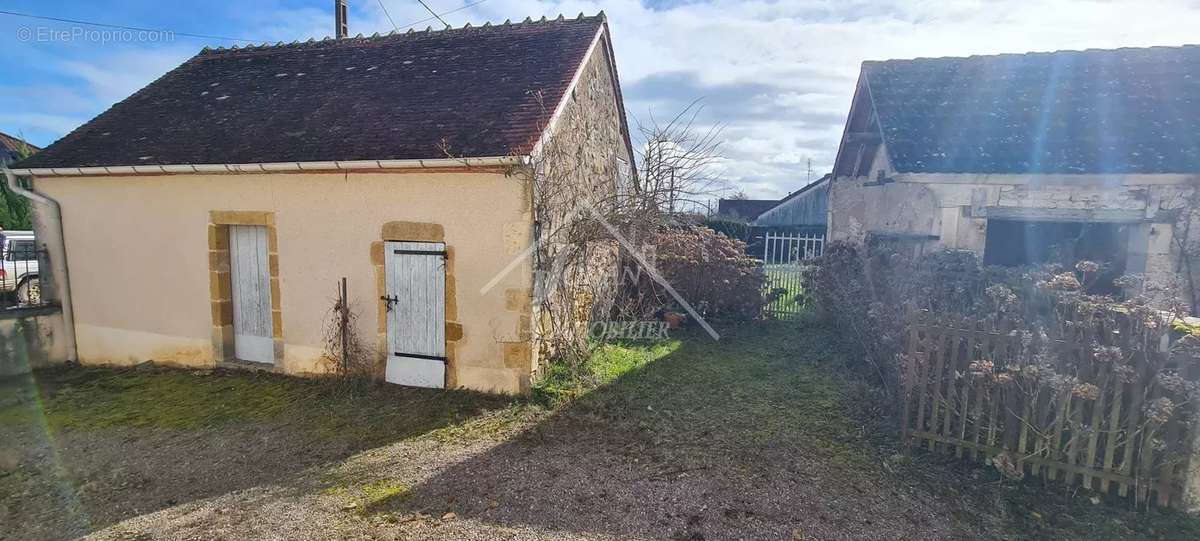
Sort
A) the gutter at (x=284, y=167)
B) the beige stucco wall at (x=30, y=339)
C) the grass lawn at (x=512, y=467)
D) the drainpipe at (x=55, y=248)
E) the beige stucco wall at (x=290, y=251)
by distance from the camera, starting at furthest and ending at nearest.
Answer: the drainpipe at (x=55, y=248)
the beige stucco wall at (x=30, y=339)
the beige stucco wall at (x=290, y=251)
the gutter at (x=284, y=167)
the grass lawn at (x=512, y=467)

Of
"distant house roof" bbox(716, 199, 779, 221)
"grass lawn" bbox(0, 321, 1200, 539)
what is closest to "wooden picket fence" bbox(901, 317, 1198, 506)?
"grass lawn" bbox(0, 321, 1200, 539)

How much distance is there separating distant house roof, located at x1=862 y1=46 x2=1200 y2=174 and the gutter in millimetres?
Result: 6491

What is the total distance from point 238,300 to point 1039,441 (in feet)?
30.2

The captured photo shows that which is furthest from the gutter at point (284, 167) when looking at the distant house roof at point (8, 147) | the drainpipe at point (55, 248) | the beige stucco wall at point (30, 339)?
the distant house roof at point (8, 147)

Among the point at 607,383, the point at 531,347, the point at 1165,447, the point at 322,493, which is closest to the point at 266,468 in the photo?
the point at 322,493

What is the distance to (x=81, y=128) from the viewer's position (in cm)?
867

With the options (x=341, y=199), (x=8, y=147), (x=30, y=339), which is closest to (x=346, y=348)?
(x=341, y=199)

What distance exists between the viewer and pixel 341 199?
667 cm

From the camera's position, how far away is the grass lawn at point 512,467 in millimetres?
3707

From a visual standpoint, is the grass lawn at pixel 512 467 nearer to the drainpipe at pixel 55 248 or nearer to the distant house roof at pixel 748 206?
the drainpipe at pixel 55 248

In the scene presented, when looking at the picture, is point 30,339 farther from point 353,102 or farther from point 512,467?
point 512,467

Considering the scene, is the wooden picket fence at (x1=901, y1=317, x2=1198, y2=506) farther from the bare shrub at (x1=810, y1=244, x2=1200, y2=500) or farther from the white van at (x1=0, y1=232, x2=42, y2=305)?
the white van at (x1=0, y1=232, x2=42, y2=305)

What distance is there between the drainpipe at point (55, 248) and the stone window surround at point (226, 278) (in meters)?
2.85

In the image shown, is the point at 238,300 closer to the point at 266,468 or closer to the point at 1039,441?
the point at 266,468
